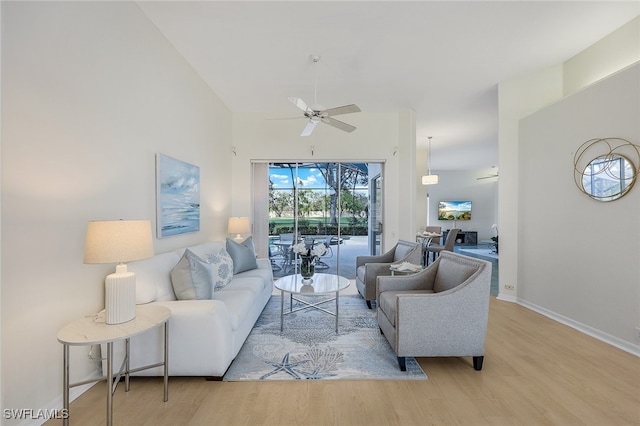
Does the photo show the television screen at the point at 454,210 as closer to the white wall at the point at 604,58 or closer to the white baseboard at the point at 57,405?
the white wall at the point at 604,58

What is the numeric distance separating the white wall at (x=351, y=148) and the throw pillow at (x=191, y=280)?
9.91ft

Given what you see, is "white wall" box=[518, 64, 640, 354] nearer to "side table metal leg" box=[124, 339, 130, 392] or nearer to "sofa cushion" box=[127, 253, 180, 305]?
"sofa cushion" box=[127, 253, 180, 305]

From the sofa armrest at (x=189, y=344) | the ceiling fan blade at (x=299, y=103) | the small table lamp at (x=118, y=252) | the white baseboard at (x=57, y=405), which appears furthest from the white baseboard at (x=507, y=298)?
the white baseboard at (x=57, y=405)

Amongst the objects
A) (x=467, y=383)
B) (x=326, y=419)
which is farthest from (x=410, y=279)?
(x=326, y=419)

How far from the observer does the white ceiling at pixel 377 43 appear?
2.74 meters

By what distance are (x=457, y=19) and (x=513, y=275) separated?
344 cm

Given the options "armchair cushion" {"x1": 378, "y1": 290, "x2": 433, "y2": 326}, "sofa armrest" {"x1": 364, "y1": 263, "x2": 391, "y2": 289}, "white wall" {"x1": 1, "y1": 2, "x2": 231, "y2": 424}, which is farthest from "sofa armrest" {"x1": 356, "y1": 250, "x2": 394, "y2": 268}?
"white wall" {"x1": 1, "y1": 2, "x2": 231, "y2": 424}

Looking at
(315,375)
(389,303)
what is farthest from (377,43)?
(315,375)

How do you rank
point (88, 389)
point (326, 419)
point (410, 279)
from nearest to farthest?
point (326, 419), point (88, 389), point (410, 279)

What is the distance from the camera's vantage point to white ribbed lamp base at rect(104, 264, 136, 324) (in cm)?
182

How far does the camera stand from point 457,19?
2.85 m

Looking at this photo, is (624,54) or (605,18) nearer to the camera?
(605,18)

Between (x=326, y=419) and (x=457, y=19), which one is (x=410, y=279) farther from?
(x=457, y=19)

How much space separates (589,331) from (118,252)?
4.43 m
